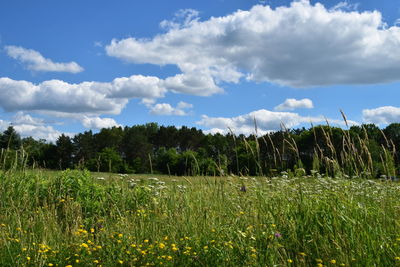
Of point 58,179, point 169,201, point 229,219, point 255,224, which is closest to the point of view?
point 255,224

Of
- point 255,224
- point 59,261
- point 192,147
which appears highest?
point 192,147

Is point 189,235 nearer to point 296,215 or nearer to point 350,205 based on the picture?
point 296,215

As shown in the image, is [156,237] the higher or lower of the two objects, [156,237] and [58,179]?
the lower

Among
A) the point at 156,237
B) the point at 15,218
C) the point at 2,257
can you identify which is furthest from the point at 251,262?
the point at 15,218

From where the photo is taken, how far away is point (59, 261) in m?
3.70

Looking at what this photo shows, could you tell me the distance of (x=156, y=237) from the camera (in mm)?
4305

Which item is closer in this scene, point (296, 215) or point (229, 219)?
point (296, 215)

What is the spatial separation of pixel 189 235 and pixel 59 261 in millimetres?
1384

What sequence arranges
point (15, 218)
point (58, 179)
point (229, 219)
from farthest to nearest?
point (58, 179)
point (15, 218)
point (229, 219)

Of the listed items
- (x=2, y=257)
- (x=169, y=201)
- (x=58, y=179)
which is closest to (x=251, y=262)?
(x=2, y=257)

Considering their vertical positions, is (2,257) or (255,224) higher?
(255,224)

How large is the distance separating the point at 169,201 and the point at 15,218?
7.53 ft

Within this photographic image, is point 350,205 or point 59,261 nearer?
point 59,261

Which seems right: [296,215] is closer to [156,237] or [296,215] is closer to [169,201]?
[156,237]
